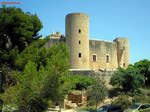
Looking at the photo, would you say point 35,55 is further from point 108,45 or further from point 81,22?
point 108,45

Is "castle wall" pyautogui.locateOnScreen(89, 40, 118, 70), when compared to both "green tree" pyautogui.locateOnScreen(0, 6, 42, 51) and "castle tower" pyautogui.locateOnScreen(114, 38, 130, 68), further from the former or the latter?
"green tree" pyautogui.locateOnScreen(0, 6, 42, 51)

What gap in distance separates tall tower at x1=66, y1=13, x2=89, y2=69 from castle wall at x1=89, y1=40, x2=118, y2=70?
368cm

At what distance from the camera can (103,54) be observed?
49.8 m

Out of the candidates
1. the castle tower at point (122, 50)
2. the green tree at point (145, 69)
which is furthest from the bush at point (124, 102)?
the castle tower at point (122, 50)

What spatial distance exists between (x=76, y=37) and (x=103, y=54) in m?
7.29

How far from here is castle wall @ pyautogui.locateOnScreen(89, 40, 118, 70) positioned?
48250 millimetres

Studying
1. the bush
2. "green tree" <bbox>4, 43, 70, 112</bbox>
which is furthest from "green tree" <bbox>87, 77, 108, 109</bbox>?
"green tree" <bbox>4, 43, 70, 112</bbox>

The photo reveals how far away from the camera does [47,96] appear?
1734 centimetres

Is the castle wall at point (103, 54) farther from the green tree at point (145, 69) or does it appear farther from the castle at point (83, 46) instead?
the green tree at point (145, 69)

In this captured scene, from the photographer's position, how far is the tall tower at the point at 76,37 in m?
44.0

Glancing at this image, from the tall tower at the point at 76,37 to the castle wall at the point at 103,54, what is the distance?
12.1ft

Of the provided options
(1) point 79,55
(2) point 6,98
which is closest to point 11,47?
(2) point 6,98

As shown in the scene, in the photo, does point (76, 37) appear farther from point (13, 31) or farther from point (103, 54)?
point (13, 31)

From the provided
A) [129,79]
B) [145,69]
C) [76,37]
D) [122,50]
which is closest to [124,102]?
[129,79]
